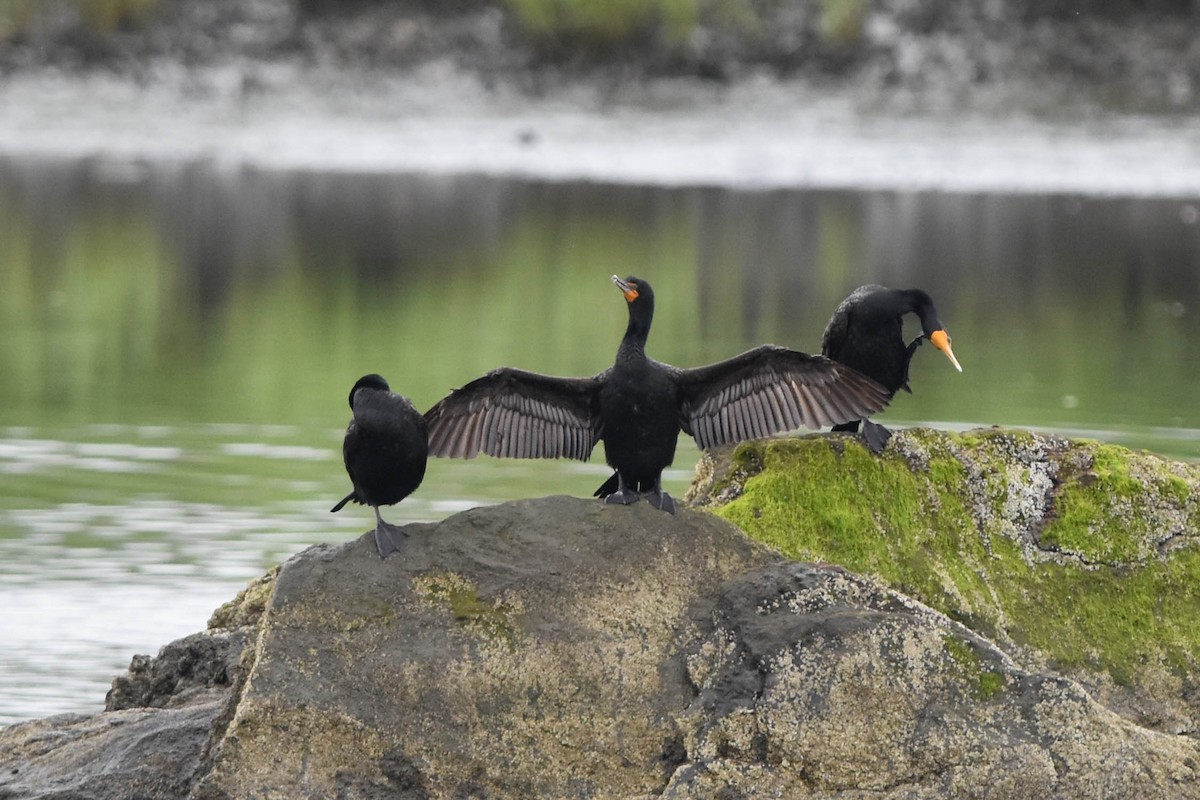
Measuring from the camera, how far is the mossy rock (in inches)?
307

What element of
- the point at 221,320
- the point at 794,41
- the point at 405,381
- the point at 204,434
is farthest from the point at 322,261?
the point at 794,41

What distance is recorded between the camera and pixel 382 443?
707 cm

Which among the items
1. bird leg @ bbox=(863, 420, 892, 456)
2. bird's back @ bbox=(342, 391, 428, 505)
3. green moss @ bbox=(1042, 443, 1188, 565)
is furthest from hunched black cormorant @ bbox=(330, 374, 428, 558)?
green moss @ bbox=(1042, 443, 1188, 565)

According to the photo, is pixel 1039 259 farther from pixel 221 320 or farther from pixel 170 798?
pixel 170 798

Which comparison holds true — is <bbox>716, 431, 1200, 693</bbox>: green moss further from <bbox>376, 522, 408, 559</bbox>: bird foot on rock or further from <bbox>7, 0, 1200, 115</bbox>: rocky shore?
<bbox>7, 0, 1200, 115</bbox>: rocky shore

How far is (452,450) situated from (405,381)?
919 centimetres

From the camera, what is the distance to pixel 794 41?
3819 centimetres

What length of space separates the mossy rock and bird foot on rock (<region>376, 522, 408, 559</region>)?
154cm

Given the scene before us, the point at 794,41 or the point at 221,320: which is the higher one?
the point at 794,41

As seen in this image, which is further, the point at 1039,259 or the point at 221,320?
the point at 1039,259

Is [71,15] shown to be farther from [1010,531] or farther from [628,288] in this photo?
[1010,531]

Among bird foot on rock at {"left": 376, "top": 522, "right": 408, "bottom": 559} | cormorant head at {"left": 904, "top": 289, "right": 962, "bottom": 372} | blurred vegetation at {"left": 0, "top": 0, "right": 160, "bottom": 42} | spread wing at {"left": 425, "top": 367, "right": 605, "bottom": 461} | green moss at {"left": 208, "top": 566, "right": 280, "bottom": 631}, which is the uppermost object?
blurred vegetation at {"left": 0, "top": 0, "right": 160, "bottom": 42}

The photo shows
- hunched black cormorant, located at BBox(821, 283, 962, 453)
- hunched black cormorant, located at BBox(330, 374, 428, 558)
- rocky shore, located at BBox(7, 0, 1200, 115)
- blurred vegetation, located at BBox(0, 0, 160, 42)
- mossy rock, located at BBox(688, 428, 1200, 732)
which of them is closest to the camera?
hunched black cormorant, located at BBox(330, 374, 428, 558)

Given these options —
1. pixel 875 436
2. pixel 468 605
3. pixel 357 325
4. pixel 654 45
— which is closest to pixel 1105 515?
pixel 875 436
